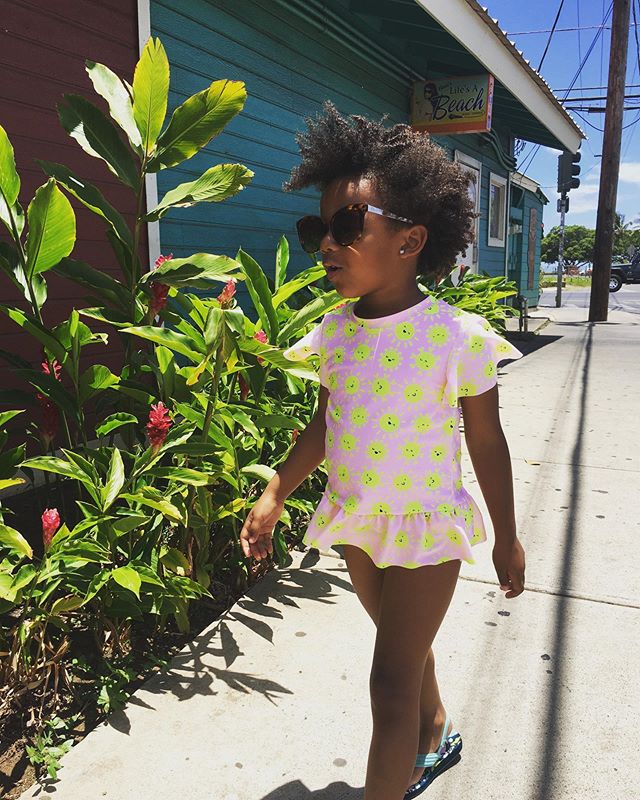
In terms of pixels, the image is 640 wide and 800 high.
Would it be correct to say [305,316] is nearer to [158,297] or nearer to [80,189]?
[158,297]

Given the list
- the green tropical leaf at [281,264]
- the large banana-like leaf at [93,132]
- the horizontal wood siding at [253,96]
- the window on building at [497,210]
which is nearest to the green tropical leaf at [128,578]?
the large banana-like leaf at [93,132]

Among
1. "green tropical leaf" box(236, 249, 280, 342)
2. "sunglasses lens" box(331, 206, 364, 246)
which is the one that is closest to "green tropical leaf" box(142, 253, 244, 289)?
"green tropical leaf" box(236, 249, 280, 342)

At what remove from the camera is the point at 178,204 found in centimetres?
259

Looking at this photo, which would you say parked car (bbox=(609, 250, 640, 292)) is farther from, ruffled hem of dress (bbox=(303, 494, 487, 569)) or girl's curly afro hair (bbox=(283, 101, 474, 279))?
ruffled hem of dress (bbox=(303, 494, 487, 569))

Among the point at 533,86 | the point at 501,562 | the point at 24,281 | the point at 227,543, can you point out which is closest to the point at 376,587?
the point at 501,562

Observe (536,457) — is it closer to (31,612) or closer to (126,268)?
(126,268)

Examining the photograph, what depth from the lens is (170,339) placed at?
7.95 feet

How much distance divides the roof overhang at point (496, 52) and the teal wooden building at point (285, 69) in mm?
14

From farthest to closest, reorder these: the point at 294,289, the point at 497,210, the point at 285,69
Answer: the point at 497,210 → the point at 285,69 → the point at 294,289

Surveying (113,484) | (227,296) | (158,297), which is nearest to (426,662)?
(113,484)

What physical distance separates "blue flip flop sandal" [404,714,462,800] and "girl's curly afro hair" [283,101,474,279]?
4.00 ft

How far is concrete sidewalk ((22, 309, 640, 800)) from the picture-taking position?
184cm

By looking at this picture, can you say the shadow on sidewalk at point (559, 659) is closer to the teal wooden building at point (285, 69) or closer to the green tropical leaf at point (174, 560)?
the green tropical leaf at point (174, 560)

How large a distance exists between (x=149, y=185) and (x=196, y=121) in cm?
166
